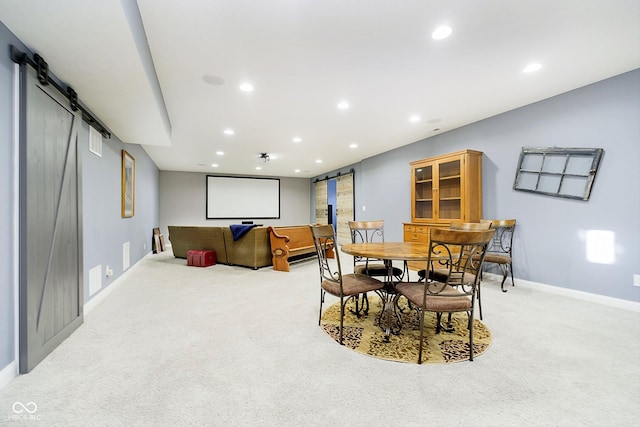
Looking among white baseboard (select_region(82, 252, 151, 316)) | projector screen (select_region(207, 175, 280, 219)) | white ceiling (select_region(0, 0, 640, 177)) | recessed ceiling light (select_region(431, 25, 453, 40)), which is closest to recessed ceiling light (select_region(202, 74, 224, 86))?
white ceiling (select_region(0, 0, 640, 177))

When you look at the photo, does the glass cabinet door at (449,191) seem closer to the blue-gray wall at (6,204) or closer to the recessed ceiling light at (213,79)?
the recessed ceiling light at (213,79)

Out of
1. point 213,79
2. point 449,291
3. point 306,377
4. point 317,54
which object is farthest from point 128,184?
point 449,291

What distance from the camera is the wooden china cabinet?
4.03 metres

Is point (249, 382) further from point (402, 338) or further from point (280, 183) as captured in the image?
point (280, 183)

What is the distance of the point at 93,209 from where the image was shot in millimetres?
3002

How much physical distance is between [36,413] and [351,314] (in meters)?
2.19

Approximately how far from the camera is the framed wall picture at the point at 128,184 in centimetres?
416

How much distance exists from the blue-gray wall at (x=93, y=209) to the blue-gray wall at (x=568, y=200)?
5.09 meters

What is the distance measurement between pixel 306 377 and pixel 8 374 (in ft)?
5.82

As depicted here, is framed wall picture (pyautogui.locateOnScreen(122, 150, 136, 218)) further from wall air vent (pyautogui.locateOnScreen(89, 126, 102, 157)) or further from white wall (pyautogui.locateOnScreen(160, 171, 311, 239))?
white wall (pyautogui.locateOnScreen(160, 171, 311, 239))

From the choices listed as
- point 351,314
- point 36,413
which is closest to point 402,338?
point 351,314

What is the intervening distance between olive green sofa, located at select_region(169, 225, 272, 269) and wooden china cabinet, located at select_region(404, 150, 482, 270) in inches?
106

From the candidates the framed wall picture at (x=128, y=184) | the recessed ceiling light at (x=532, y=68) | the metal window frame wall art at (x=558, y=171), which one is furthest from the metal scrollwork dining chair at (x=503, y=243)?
the framed wall picture at (x=128, y=184)

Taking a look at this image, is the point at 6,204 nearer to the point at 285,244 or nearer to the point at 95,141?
the point at 95,141
